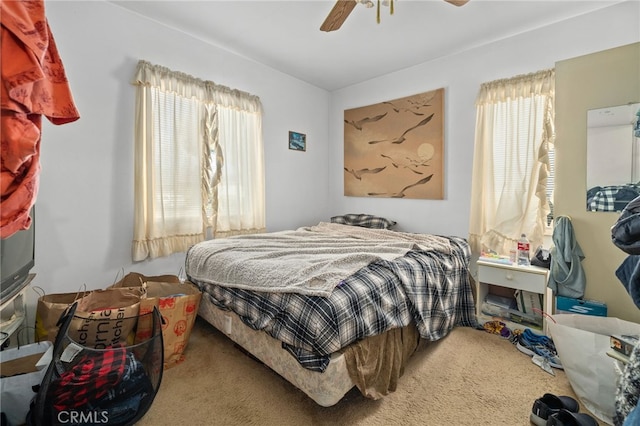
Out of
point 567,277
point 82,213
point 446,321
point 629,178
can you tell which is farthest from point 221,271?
point 629,178

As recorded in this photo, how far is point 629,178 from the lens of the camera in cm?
180

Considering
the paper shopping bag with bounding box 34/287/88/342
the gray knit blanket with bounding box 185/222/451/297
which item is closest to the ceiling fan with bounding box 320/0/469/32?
the gray knit blanket with bounding box 185/222/451/297

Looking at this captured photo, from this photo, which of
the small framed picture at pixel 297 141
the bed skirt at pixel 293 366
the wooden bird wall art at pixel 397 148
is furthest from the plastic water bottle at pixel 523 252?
the small framed picture at pixel 297 141

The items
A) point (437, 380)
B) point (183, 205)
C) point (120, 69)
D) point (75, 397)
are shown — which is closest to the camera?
point (75, 397)

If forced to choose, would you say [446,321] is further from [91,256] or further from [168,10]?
[168,10]

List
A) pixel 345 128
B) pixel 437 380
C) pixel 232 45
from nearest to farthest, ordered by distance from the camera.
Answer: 1. pixel 437 380
2. pixel 232 45
3. pixel 345 128

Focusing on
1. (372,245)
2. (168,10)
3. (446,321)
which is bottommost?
(446,321)

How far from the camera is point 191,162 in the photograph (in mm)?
2717

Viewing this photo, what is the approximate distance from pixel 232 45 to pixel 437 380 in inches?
133

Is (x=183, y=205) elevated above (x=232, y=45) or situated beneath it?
situated beneath

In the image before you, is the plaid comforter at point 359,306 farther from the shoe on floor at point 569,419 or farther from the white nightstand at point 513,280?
the shoe on floor at point 569,419

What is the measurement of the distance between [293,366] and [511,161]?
261 centimetres

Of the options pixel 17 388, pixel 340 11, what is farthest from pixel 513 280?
pixel 17 388

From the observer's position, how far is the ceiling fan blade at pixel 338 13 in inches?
67.4
